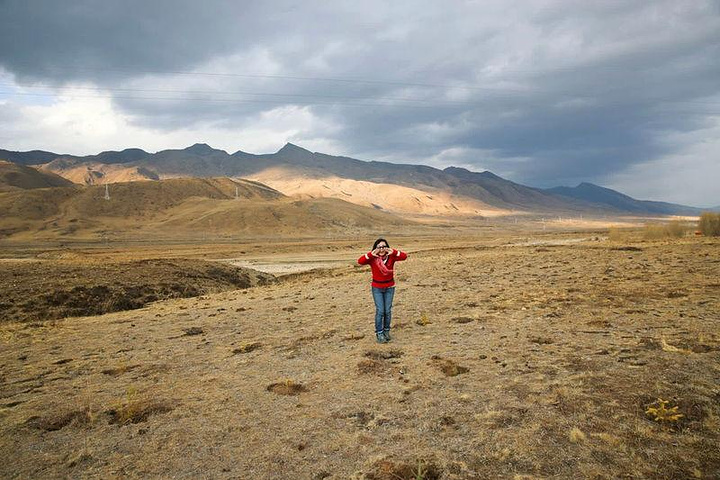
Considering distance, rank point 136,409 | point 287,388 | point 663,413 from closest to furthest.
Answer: point 663,413 < point 136,409 < point 287,388

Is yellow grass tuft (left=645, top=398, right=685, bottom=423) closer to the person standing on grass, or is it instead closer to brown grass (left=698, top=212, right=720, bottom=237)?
the person standing on grass

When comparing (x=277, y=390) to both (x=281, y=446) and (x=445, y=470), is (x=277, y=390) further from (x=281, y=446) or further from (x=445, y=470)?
(x=445, y=470)

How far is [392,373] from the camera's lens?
7.65 m

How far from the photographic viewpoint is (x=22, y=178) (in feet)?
497

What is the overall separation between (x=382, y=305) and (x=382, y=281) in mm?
561

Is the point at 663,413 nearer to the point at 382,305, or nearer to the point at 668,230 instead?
the point at 382,305

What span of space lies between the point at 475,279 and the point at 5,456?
54.5ft

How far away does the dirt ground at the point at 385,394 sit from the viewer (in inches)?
191

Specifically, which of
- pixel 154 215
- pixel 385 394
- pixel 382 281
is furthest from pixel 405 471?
pixel 154 215

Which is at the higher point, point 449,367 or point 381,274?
point 381,274

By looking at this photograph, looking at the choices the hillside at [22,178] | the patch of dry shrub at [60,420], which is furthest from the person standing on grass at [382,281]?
the hillside at [22,178]

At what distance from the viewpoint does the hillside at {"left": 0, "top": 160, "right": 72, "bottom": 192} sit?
14400 centimetres

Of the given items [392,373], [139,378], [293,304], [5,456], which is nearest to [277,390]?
[392,373]

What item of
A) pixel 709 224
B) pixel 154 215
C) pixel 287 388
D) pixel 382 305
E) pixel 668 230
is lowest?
pixel 287 388
